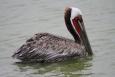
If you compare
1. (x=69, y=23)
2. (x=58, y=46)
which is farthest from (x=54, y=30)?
(x=58, y=46)

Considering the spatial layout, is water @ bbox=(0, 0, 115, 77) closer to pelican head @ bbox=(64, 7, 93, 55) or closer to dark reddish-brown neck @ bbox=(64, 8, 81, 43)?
pelican head @ bbox=(64, 7, 93, 55)

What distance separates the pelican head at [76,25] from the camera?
549 inches

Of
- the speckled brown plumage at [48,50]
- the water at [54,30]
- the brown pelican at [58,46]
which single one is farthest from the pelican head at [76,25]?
the water at [54,30]

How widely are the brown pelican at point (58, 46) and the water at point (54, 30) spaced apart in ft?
0.60

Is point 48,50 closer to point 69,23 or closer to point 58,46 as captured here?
point 58,46

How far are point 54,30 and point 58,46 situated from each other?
2.40 meters

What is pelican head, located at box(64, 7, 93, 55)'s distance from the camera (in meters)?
13.9

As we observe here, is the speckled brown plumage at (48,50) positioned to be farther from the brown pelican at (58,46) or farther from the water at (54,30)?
the water at (54,30)

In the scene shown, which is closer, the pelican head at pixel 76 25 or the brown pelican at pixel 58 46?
the brown pelican at pixel 58 46

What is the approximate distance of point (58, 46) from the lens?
1352 cm

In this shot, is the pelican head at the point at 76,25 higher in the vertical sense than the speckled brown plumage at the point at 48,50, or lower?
higher

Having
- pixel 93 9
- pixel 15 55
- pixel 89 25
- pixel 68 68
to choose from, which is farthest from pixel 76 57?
pixel 93 9

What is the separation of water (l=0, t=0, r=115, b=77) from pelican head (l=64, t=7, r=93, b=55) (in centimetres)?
40

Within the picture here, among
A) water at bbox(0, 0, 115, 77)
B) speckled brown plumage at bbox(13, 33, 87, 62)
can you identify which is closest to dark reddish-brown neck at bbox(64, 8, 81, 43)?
speckled brown plumage at bbox(13, 33, 87, 62)
